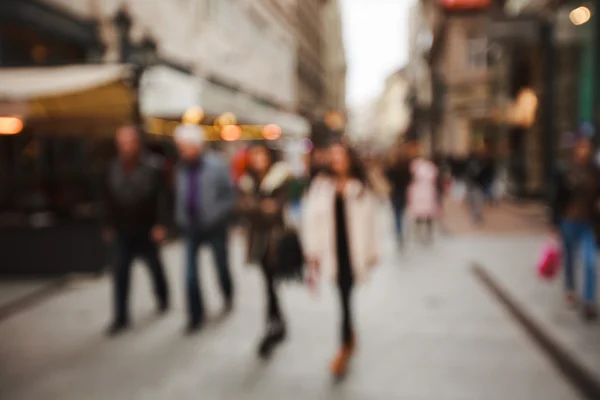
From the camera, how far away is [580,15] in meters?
12.6

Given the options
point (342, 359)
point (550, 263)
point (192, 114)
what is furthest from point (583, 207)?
point (192, 114)

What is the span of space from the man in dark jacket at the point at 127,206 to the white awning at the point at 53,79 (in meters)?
1.02

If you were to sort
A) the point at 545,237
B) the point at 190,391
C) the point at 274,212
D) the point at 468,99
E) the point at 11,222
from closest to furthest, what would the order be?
the point at 190,391, the point at 274,212, the point at 11,222, the point at 545,237, the point at 468,99

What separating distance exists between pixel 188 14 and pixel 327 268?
9312mm

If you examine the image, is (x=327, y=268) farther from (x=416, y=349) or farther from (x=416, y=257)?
(x=416, y=257)

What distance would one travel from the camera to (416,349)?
575 centimetres

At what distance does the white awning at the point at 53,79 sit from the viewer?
6.74 m

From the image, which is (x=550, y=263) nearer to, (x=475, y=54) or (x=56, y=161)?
(x=56, y=161)

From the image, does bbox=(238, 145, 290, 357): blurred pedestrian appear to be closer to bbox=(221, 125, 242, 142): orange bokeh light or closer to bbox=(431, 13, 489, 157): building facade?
bbox=(221, 125, 242, 142): orange bokeh light

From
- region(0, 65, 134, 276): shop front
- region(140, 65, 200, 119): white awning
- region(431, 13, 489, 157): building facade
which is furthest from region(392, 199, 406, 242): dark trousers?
region(431, 13, 489, 157): building facade

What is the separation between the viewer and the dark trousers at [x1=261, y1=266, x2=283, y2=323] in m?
5.71

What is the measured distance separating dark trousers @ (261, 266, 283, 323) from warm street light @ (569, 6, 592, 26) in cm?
944

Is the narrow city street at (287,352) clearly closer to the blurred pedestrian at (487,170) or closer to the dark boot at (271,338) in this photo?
the dark boot at (271,338)

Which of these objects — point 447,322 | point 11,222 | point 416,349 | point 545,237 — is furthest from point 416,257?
point 11,222
